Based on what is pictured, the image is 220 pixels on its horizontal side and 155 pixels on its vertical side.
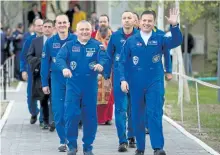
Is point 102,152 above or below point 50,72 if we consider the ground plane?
below

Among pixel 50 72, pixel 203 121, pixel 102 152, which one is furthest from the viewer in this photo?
pixel 203 121

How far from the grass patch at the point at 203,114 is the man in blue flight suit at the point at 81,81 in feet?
7.64

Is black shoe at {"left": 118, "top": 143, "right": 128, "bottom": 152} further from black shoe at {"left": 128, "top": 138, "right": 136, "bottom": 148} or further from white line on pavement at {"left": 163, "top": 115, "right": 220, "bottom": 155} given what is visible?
white line on pavement at {"left": 163, "top": 115, "right": 220, "bottom": 155}

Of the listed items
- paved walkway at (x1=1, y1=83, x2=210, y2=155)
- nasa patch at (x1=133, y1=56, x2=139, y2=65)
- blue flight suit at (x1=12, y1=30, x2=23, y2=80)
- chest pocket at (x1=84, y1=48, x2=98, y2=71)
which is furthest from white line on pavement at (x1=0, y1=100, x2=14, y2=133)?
blue flight suit at (x1=12, y1=30, x2=23, y2=80)

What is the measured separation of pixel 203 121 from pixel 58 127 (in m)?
A: 4.62

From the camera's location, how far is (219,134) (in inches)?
612

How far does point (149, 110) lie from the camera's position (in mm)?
12180

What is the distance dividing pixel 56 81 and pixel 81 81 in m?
1.50

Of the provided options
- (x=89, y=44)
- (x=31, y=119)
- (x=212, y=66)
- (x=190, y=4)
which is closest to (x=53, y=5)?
(x=212, y=66)

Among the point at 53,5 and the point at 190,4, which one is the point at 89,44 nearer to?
the point at 190,4

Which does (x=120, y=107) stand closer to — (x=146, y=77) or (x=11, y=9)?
(x=146, y=77)

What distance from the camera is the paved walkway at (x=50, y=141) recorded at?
1328cm

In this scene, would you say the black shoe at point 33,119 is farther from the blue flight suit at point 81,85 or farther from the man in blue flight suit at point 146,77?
the man in blue flight suit at point 146,77

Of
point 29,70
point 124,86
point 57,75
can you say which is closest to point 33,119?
point 29,70
